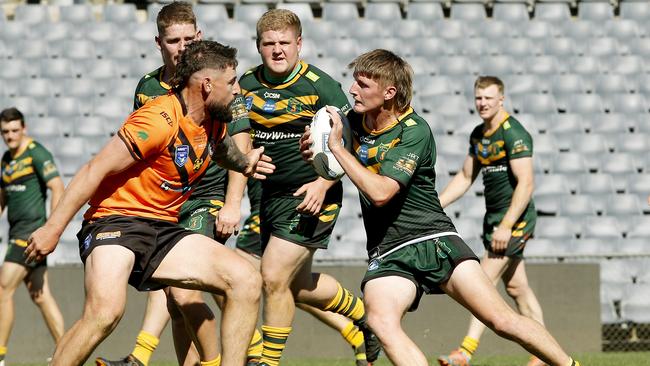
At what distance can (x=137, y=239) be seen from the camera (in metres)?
5.72

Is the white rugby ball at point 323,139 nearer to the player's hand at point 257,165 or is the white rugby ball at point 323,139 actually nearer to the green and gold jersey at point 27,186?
the player's hand at point 257,165

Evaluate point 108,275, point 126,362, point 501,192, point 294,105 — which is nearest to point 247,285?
point 108,275

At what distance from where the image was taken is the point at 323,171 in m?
6.38

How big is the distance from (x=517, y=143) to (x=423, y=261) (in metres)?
3.20

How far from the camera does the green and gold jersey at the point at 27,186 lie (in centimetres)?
1015

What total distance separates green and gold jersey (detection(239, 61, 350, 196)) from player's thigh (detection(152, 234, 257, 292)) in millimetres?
1610

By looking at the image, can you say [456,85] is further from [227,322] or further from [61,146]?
[227,322]

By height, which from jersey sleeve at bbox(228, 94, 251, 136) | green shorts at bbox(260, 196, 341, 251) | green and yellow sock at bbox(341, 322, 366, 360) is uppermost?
jersey sleeve at bbox(228, 94, 251, 136)

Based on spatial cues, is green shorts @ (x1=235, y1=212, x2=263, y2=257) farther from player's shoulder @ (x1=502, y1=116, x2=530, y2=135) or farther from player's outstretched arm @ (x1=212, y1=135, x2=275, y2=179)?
player's shoulder @ (x1=502, y1=116, x2=530, y2=135)

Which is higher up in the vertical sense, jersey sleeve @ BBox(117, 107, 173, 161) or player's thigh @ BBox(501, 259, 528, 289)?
jersey sleeve @ BBox(117, 107, 173, 161)

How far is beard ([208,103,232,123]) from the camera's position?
587 centimetres

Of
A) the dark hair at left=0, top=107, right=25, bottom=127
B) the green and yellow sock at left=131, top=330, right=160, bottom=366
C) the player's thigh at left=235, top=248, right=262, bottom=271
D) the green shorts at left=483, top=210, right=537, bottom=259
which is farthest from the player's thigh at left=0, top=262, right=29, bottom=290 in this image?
the green shorts at left=483, top=210, right=537, bottom=259

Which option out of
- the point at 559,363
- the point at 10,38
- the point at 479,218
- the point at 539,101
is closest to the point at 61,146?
the point at 10,38

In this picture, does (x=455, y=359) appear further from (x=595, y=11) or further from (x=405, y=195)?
(x=595, y=11)
